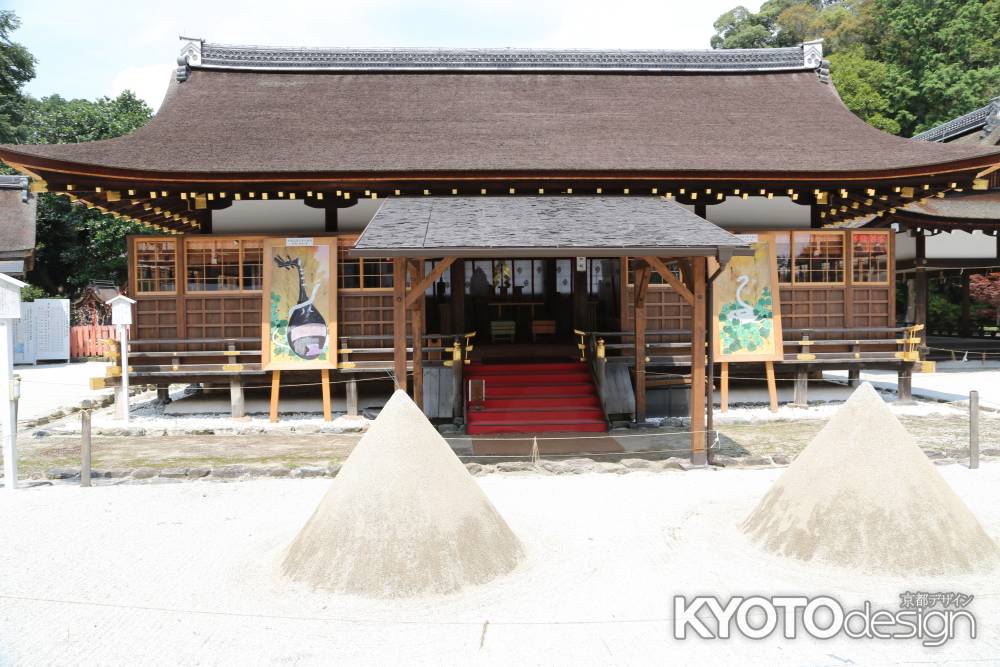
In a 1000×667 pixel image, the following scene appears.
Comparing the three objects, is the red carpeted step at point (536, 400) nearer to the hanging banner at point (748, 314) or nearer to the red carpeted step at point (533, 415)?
the red carpeted step at point (533, 415)

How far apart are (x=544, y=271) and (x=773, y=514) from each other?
1030cm

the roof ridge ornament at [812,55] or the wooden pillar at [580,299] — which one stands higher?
the roof ridge ornament at [812,55]

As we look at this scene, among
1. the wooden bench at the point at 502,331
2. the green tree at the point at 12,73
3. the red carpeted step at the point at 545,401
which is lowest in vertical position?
the red carpeted step at the point at 545,401

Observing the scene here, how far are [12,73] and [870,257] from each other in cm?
3457

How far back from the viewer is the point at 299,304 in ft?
36.3

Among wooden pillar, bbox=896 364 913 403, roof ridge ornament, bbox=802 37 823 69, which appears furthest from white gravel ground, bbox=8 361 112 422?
roof ridge ornament, bbox=802 37 823 69

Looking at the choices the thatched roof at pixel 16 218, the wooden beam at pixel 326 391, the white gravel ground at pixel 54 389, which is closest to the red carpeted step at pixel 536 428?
the wooden beam at pixel 326 391

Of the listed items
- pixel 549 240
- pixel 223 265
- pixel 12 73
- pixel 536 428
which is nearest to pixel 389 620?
pixel 549 240

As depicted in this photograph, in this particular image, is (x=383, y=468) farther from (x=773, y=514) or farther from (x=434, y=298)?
(x=434, y=298)

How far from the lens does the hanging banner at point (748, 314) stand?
1137cm

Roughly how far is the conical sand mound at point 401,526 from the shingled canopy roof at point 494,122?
6.40 metres

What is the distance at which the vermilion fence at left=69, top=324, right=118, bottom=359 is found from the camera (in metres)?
23.6

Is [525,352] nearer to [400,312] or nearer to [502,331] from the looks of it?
[502,331]

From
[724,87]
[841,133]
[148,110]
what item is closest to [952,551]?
[841,133]
